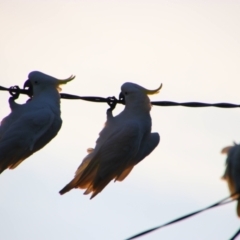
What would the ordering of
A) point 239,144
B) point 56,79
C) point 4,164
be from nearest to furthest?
point 239,144 < point 4,164 < point 56,79

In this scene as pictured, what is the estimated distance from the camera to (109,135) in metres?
6.42

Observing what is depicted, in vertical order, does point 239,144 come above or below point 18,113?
below

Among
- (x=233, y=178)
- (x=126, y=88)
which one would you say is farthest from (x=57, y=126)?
(x=233, y=178)

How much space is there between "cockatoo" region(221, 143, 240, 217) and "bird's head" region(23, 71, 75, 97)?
144cm

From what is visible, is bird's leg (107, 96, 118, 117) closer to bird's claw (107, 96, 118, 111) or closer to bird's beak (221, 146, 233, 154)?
bird's claw (107, 96, 118, 111)

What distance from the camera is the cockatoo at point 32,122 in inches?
241

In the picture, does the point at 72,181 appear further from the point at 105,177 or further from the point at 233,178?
the point at 233,178

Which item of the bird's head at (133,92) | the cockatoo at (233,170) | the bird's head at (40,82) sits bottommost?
the cockatoo at (233,170)

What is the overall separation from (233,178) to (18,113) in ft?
Answer: 5.18

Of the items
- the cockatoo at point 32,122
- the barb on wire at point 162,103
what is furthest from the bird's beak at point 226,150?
the cockatoo at point 32,122

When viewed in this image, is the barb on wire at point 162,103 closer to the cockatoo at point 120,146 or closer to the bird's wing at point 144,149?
the cockatoo at point 120,146

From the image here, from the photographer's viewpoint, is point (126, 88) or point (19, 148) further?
point (126, 88)

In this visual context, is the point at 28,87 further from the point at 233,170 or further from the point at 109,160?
the point at 233,170

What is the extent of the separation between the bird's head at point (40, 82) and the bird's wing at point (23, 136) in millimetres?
263
